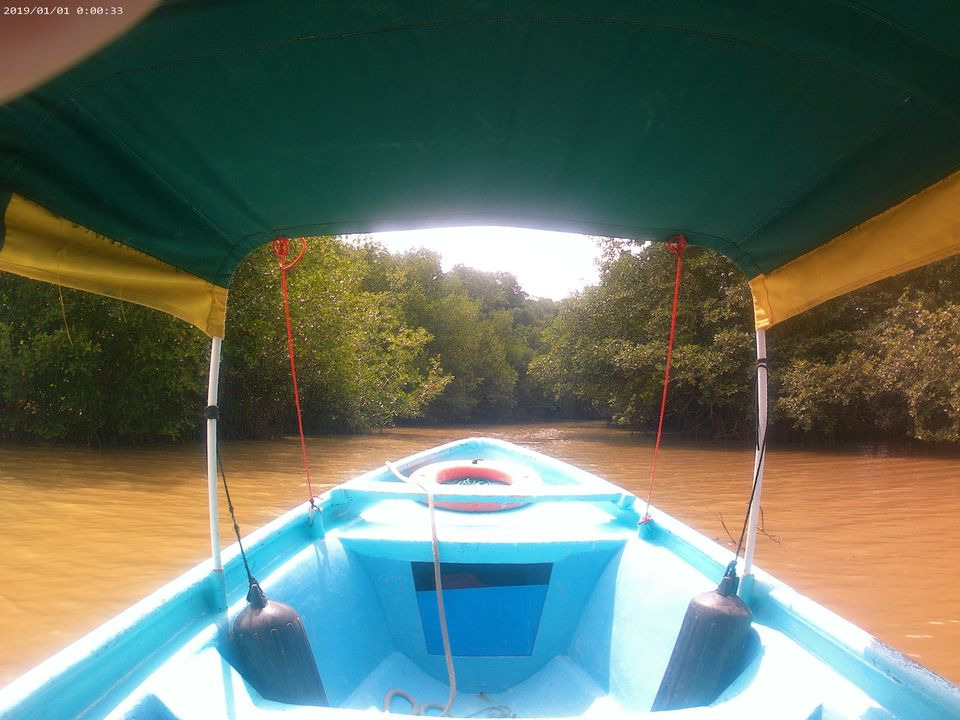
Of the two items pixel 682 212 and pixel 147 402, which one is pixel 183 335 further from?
pixel 682 212

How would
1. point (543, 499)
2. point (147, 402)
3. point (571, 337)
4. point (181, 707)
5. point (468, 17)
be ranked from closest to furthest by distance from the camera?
point (468, 17) < point (181, 707) < point (543, 499) < point (147, 402) < point (571, 337)

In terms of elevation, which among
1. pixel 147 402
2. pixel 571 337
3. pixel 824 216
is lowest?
pixel 147 402

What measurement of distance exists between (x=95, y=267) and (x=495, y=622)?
229 cm

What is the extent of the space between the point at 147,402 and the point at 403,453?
17.4 feet

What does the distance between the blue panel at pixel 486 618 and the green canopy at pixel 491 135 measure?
1.69 metres

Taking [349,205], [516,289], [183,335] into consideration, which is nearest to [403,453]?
[183,335]

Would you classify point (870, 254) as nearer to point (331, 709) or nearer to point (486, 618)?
point (331, 709)

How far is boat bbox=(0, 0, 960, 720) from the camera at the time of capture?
52.8 inches

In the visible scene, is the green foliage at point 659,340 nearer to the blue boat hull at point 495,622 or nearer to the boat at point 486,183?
the blue boat hull at point 495,622

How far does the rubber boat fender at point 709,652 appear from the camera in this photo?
2113 mm

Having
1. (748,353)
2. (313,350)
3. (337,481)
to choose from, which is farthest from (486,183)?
(748,353)

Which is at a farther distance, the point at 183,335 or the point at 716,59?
the point at 183,335

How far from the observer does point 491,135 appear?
1.79 m

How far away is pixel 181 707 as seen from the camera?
1.64 meters
